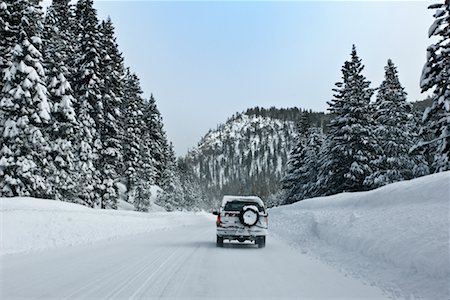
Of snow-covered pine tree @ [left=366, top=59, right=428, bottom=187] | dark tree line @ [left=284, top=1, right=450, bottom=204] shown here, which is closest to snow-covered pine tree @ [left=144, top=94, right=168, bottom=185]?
dark tree line @ [left=284, top=1, right=450, bottom=204]

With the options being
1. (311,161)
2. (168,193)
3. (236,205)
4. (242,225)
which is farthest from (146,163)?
(242,225)

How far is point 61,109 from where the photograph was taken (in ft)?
93.7

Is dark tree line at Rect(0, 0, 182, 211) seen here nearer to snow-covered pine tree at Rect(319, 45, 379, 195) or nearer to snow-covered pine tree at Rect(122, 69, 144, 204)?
snow-covered pine tree at Rect(122, 69, 144, 204)

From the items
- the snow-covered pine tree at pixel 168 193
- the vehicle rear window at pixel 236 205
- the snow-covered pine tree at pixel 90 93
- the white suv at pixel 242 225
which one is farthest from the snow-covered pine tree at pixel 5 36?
the snow-covered pine tree at pixel 168 193

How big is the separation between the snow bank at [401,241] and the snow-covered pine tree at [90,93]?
20.1 meters

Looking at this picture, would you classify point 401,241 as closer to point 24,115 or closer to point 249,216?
point 249,216

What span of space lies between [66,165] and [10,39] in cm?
878

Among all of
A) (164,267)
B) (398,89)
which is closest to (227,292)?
(164,267)

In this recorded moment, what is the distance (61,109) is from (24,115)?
5059mm

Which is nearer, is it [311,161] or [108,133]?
[108,133]

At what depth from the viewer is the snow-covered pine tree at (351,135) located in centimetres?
3462

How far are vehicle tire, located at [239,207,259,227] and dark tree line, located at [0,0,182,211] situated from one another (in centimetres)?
1379

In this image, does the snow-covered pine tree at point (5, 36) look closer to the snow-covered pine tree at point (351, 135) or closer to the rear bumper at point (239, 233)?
the rear bumper at point (239, 233)

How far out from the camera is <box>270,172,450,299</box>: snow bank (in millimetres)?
7820
